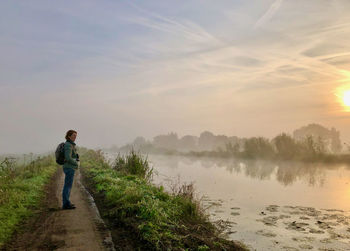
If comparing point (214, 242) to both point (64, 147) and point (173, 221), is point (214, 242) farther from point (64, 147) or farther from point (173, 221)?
point (64, 147)

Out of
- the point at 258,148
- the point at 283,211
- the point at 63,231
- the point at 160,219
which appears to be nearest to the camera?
the point at 63,231

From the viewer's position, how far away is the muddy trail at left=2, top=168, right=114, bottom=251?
5.41 meters

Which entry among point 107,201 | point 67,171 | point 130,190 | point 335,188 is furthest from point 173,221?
→ point 335,188

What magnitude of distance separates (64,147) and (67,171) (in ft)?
2.38

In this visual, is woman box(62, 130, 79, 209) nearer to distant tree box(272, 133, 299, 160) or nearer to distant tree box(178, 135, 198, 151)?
distant tree box(272, 133, 299, 160)

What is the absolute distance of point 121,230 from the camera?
6.41 metres

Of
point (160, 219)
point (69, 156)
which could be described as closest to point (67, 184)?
point (69, 156)

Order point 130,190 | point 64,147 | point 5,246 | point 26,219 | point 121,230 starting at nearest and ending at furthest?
point 5,246 < point 121,230 < point 26,219 < point 64,147 < point 130,190

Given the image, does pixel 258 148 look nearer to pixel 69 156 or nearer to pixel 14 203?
pixel 69 156

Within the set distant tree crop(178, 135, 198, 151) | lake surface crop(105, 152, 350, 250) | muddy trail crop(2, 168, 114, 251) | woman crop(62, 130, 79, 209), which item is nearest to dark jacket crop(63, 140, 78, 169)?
woman crop(62, 130, 79, 209)

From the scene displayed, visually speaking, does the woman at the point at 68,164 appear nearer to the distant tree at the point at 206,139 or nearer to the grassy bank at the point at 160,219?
the grassy bank at the point at 160,219

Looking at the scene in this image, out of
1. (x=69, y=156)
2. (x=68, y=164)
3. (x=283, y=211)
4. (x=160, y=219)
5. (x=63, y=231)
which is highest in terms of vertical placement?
(x=69, y=156)

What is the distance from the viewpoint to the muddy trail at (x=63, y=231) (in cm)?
541

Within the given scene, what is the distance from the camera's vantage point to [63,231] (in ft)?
20.3
